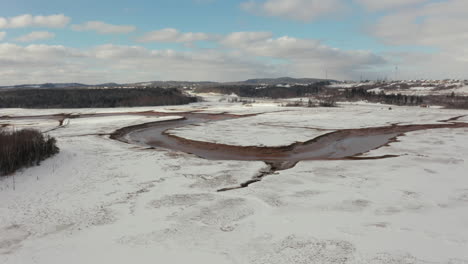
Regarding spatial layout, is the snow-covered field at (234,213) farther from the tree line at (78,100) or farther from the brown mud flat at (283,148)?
the tree line at (78,100)

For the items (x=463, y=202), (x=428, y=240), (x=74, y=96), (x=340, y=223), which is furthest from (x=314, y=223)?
(x=74, y=96)

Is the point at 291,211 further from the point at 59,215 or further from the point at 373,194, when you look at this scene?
the point at 59,215

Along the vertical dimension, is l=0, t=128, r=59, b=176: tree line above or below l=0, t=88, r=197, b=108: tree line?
below

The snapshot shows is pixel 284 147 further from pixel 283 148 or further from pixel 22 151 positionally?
pixel 22 151

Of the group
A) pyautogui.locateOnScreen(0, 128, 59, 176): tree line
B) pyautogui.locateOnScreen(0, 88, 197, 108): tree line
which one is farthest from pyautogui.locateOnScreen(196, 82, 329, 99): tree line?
pyautogui.locateOnScreen(0, 128, 59, 176): tree line

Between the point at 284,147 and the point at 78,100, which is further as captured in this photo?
the point at 78,100

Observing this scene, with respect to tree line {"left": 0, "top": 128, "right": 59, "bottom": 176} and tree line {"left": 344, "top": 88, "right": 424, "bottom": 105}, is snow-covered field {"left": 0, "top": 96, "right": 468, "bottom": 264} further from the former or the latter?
tree line {"left": 344, "top": 88, "right": 424, "bottom": 105}

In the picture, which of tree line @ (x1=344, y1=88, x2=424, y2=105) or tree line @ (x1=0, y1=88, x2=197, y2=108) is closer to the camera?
tree line @ (x1=0, y1=88, x2=197, y2=108)

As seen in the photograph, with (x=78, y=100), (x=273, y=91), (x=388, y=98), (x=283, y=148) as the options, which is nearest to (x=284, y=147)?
(x=283, y=148)

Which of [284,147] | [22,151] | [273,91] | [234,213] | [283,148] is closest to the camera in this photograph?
[234,213]
